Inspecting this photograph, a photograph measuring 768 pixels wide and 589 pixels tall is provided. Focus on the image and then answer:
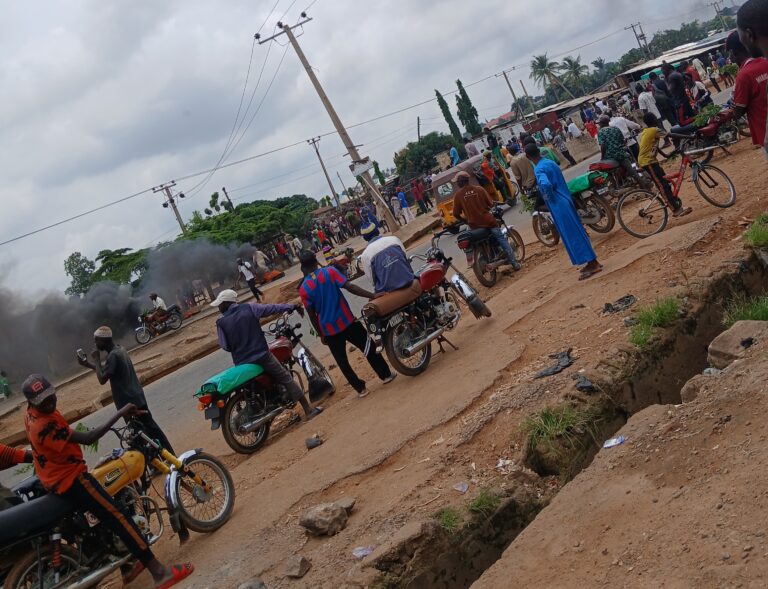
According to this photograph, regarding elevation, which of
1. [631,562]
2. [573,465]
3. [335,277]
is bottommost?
[573,465]

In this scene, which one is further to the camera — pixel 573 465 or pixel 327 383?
pixel 327 383

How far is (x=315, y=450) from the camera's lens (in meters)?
6.65

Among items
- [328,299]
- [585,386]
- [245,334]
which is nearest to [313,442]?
[245,334]

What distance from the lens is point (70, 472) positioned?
488cm

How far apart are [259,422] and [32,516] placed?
296 centimetres

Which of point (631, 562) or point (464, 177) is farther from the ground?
point (464, 177)

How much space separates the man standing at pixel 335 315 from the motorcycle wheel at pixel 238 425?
1.02 metres

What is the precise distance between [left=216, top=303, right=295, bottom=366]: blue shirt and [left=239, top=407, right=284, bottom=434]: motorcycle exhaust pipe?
1.96 feet

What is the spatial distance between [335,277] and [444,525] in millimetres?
3987

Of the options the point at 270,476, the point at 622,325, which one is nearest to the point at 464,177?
the point at 622,325

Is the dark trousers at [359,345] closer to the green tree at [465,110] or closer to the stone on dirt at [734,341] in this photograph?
the stone on dirt at [734,341]

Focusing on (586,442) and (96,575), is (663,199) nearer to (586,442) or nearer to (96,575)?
(586,442)

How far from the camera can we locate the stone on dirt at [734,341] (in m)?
4.43

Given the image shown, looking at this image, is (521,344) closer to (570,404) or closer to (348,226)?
(570,404)
